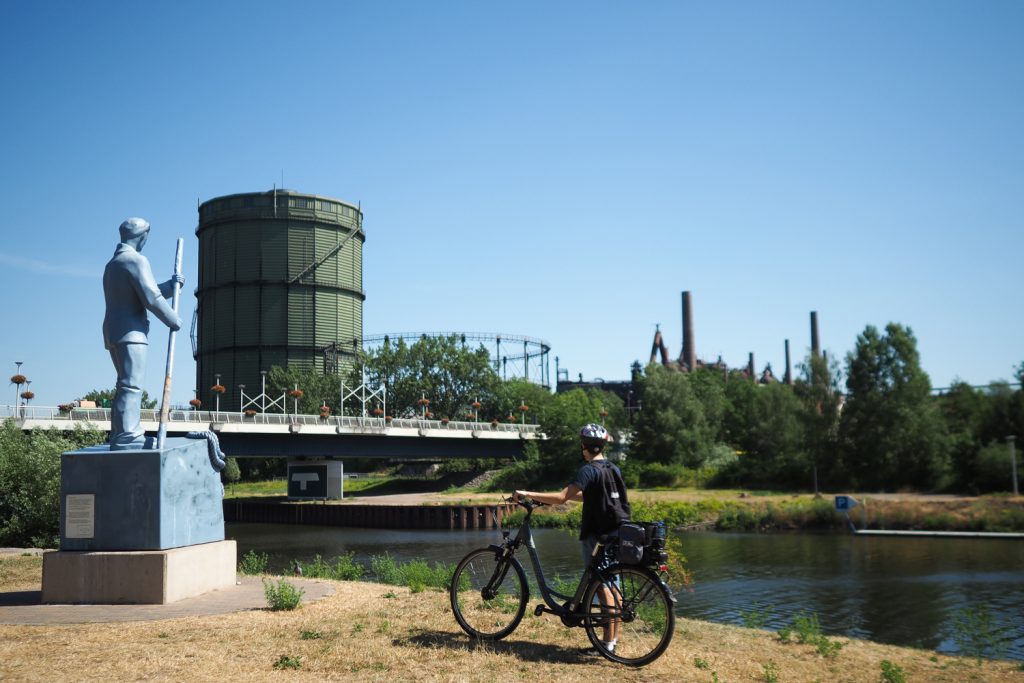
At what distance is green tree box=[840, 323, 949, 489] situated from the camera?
190 ft

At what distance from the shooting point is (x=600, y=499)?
8.70 m

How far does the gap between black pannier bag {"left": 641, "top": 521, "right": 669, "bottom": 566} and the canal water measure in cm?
501

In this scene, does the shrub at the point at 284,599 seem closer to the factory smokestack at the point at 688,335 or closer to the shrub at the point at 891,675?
the shrub at the point at 891,675

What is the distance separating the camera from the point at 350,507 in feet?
208

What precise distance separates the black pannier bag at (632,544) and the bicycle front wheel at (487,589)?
127 centimetres

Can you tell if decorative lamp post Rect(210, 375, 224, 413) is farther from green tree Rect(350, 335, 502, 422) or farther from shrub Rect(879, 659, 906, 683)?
shrub Rect(879, 659, 906, 683)

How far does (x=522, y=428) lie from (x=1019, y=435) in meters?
45.1

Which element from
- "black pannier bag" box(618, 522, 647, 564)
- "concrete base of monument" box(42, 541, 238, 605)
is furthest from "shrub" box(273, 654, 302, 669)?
"concrete base of monument" box(42, 541, 238, 605)

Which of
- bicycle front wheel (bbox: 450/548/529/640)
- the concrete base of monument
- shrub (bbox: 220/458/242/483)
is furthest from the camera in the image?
shrub (bbox: 220/458/242/483)

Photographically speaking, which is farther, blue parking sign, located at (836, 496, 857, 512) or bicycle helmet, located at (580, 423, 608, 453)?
blue parking sign, located at (836, 496, 857, 512)

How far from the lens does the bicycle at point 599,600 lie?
842 cm

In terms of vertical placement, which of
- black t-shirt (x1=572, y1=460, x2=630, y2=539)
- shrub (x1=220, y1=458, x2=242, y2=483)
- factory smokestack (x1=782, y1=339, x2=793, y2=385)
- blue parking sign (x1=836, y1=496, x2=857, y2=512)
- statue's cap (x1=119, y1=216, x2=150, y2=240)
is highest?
factory smokestack (x1=782, y1=339, x2=793, y2=385)

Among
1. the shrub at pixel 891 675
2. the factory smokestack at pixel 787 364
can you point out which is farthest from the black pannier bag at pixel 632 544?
the factory smokestack at pixel 787 364

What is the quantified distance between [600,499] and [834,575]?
Answer: 2517 centimetres
